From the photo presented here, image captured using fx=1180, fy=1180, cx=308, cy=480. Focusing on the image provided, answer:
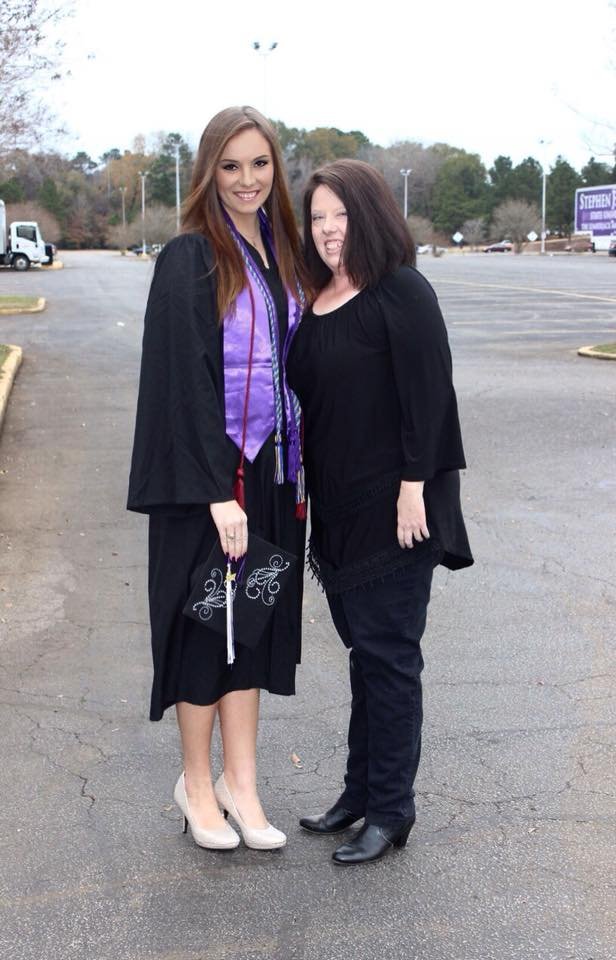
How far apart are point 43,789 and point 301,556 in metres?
1.16

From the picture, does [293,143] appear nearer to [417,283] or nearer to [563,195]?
[563,195]

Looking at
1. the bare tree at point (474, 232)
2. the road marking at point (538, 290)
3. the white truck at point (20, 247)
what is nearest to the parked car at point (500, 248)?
the bare tree at point (474, 232)

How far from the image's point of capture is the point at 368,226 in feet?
10.1

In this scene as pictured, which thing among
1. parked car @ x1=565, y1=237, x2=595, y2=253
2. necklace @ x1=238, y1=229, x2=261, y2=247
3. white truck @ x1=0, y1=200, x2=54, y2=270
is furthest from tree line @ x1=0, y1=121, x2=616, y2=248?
necklace @ x1=238, y1=229, x2=261, y2=247

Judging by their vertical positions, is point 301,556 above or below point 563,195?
below

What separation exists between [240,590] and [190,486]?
33 cm

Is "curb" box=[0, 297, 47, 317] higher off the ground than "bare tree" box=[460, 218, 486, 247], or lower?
lower

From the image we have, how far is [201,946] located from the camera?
113 inches

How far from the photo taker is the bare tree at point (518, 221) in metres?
93.1

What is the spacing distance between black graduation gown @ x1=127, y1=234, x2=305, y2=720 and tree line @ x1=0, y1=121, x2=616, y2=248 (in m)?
85.8

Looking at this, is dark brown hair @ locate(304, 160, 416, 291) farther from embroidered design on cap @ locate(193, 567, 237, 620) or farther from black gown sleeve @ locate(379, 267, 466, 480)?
embroidered design on cap @ locate(193, 567, 237, 620)

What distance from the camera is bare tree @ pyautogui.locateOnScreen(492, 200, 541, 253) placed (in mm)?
93062

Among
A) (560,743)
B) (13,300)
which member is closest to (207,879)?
(560,743)

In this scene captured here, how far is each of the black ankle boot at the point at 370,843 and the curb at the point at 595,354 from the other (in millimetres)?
12997
